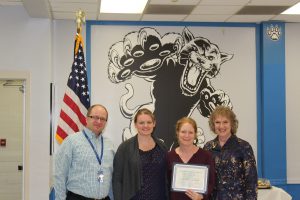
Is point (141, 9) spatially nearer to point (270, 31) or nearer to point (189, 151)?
point (270, 31)

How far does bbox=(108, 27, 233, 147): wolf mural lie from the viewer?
5.92 m

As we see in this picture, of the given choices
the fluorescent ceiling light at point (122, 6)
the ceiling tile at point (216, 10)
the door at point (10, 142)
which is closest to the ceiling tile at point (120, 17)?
the fluorescent ceiling light at point (122, 6)

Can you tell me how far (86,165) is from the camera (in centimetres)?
329

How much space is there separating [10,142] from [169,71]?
10.0 ft

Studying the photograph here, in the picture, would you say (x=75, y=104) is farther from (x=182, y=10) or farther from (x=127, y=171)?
(x=182, y=10)

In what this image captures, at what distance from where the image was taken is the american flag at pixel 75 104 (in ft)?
14.8

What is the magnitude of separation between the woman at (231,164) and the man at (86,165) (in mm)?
871

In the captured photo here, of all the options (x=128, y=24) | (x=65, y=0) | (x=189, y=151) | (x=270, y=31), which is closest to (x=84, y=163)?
(x=189, y=151)

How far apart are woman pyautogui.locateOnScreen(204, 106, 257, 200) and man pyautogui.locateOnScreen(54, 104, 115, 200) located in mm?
871

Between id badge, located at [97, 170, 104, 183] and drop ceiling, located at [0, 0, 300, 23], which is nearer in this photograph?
id badge, located at [97, 170, 104, 183]

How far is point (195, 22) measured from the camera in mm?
6047

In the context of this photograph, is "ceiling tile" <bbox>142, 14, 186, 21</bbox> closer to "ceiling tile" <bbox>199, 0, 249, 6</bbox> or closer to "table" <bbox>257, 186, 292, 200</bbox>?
"ceiling tile" <bbox>199, 0, 249, 6</bbox>

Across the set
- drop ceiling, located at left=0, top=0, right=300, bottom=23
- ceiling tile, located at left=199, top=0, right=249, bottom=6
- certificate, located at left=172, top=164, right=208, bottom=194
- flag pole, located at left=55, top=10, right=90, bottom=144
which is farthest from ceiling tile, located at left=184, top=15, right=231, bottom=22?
certificate, located at left=172, top=164, right=208, bottom=194

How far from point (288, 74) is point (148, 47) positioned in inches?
82.7
